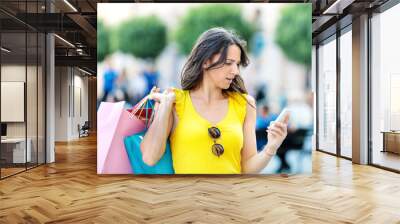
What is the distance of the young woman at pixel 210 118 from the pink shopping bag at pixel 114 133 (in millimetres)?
308

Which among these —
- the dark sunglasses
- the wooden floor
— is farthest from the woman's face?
the wooden floor

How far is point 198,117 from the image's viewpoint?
19.7ft

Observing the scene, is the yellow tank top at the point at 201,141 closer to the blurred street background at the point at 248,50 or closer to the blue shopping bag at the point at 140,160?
the blue shopping bag at the point at 140,160

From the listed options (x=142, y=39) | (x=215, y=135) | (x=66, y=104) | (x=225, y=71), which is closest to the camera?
(x=215, y=135)

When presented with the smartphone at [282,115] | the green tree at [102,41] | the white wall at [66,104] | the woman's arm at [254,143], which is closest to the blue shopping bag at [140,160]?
the woman's arm at [254,143]

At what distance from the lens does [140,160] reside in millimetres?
6148

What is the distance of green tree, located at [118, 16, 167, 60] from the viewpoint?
246 inches

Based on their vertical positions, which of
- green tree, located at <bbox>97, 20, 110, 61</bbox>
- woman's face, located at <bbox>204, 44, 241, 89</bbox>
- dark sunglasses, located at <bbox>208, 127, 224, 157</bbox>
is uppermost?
green tree, located at <bbox>97, 20, 110, 61</bbox>

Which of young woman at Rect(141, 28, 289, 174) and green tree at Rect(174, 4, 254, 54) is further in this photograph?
green tree at Rect(174, 4, 254, 54)

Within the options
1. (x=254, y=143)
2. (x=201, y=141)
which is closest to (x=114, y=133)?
(x=201, y=141)

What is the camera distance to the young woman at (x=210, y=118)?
5.98 m

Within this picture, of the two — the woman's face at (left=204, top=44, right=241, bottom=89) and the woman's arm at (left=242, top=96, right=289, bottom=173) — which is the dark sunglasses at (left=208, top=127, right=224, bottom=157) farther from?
the woman's face at (left=204, top=44, right=241, bottom=89)

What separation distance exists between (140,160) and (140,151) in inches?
5.6

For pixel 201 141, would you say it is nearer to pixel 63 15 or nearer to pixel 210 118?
pixel 210 118
